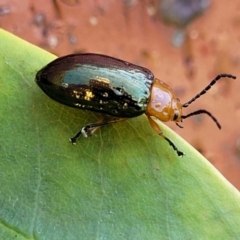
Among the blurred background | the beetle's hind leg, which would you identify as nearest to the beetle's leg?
the beetle's hind leg

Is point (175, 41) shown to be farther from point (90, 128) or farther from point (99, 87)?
point (90, 128)

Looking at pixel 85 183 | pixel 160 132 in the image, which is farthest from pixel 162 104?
pixel 85 183

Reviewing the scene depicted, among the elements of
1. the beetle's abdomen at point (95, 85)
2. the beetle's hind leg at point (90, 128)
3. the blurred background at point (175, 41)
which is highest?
the beetle's abdomen at point (95, 85)

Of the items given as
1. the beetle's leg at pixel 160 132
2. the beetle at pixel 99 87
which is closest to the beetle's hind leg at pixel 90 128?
the beetle at pixel 99 87

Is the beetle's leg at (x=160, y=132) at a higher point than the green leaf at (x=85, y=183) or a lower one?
higher

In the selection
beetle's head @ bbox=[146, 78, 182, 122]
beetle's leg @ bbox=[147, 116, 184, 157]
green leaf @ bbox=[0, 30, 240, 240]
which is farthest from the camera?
beetle's head @ bbox=[146, 78, 182, 122]

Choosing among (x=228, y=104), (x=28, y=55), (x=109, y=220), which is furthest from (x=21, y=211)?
(x=228, y=104)

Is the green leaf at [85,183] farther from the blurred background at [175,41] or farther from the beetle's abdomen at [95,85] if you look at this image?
the blurred background at [175,41]

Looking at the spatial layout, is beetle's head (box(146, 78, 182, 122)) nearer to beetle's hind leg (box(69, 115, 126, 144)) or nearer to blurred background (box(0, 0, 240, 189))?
beetle's hind leg (box(69, 115, 126, 144))
